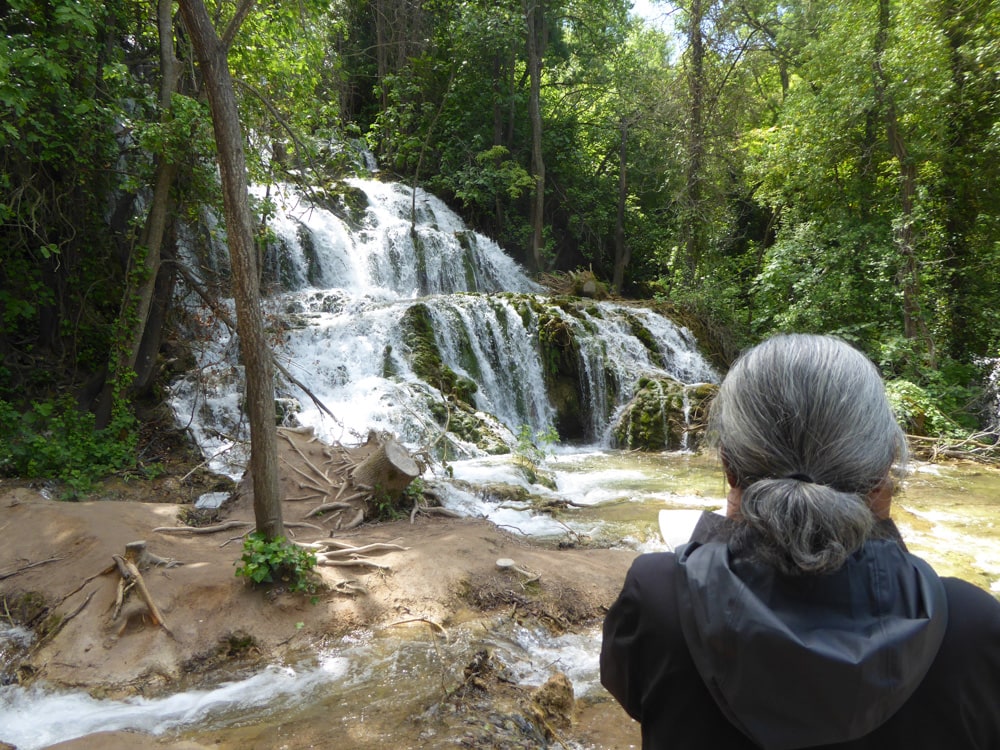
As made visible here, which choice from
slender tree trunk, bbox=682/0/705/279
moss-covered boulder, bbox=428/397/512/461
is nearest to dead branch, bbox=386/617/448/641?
moss-covered boulder, bbox=428/397/512/461

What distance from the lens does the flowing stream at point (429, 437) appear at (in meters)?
3.22

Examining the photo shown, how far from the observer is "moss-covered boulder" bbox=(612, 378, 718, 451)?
443 inches

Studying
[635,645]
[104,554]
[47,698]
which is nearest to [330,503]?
[104,554]

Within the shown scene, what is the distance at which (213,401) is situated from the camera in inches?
364

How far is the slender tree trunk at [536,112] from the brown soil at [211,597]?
48.8 ft

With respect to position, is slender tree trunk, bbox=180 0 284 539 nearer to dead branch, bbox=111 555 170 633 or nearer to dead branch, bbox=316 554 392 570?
dead branch, bbox=316 554 392 570

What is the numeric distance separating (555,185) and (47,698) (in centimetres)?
2034

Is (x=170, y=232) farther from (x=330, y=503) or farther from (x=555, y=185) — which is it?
(x=555, y=185)

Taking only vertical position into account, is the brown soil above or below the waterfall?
below

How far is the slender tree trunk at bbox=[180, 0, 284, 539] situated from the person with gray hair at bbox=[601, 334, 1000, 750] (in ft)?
10.7

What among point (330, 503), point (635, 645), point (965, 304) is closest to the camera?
point (635, 645)

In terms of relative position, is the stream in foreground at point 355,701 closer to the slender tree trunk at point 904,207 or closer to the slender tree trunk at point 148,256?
the slender tree trunk at point 148,256

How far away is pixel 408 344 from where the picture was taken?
36.8 feet

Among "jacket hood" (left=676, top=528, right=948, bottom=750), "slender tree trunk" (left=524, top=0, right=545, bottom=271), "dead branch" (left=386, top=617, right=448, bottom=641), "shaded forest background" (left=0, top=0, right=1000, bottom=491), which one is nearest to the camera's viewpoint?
"jacket hood" (left=676, top=528, right=948, bottom=750)
